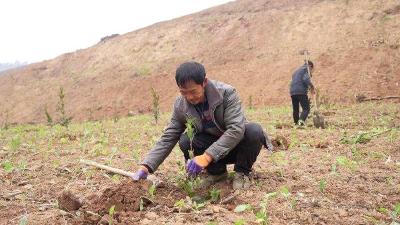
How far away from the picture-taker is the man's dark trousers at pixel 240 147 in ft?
12.6

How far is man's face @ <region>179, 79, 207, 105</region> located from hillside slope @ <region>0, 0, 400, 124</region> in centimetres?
1504

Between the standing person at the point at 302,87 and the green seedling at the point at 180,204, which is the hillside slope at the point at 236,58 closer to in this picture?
the standing person at the point at 302,87

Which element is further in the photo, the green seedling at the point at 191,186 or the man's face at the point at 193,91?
the green seedling at the point at 191,186

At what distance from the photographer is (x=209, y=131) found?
154 inches

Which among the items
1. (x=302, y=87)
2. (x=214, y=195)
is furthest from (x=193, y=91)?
(x=302, y=87)

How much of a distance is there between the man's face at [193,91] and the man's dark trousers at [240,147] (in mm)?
422

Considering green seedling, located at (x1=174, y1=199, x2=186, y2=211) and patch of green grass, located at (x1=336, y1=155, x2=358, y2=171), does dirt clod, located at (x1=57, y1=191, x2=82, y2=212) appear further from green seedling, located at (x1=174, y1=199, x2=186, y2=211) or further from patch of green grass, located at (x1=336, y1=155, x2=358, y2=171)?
patch of green grass, located at (x1=336, y1=155, x2=358, y2=171)

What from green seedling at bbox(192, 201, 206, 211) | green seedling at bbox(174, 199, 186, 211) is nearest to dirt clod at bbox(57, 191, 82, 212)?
green seedling at bbox(174, 199, 186, 211)

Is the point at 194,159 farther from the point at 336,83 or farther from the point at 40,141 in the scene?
the point at 336,83

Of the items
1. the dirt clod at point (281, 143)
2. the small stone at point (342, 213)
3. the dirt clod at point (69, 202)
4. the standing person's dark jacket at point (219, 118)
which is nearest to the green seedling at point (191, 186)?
the standing person's dark jacket at point (219, 118)

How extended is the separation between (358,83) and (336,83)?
928mm

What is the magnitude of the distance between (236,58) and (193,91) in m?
22.4

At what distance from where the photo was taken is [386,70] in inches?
749

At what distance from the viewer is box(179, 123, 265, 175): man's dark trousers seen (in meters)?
3.85
